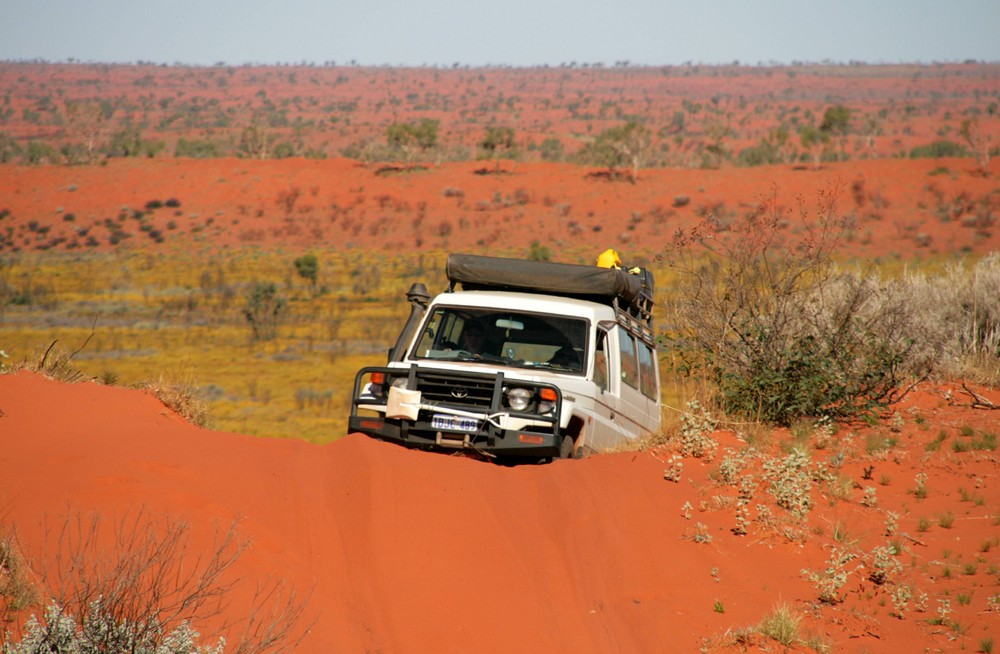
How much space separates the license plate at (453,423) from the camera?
26.1ft

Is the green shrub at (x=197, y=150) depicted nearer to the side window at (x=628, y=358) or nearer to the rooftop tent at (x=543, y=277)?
the rooftop tent at (x=543, y=277)

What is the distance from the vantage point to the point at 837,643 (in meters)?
5.32

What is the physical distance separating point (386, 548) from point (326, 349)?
21.8 metres

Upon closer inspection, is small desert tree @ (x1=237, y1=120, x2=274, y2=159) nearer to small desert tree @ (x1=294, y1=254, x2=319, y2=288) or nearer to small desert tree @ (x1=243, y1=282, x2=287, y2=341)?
small desert tree @ (x1=294, y1=254, x2=319, y2=288)

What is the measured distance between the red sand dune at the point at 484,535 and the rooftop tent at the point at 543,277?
2487mm

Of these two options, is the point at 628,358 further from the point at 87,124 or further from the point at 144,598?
the point at 87,124

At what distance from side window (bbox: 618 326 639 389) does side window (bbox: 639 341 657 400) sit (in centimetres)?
23

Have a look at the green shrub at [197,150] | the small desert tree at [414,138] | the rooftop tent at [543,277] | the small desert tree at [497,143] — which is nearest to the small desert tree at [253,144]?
the green shrub at [197,150]

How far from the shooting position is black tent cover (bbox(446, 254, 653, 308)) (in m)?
9.73

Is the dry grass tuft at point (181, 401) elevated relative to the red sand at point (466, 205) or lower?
elevated

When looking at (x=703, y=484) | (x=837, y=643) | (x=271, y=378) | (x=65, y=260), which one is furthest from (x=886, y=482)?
(x=65, y=260)

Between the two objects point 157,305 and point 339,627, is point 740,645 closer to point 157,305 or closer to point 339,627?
point 339,627

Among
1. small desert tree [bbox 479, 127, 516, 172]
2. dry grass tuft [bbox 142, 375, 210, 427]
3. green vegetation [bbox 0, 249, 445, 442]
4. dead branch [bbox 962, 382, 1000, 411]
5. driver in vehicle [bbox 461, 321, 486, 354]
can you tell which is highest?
driver in vehicle [bbox 461, 321, 486, 354]

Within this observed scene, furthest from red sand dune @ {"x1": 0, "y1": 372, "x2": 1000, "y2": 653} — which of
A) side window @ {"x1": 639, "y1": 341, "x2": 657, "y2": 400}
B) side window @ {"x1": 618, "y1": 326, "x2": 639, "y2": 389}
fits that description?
side window @ {"x1": 639, "y1": 341, "x2": 657, "y2": 400}
